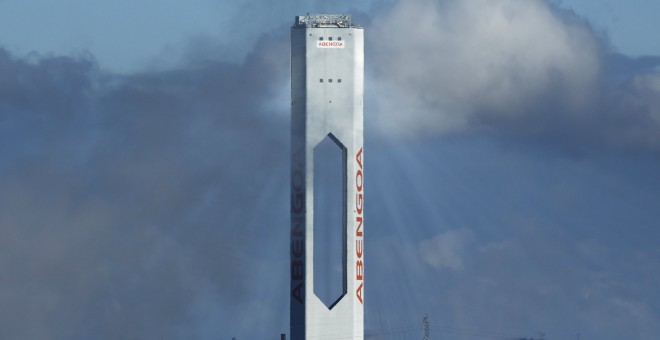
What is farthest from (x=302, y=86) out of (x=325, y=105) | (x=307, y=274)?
(x=307, y=274)

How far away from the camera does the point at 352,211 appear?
185m

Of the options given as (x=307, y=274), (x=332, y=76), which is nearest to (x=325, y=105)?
(x=332, y=76)

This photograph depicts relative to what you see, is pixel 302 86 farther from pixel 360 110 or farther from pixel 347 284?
pixel 347 284

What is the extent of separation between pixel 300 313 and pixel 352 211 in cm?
1058

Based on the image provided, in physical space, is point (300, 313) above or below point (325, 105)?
→ below

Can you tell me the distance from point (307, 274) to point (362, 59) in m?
20.2

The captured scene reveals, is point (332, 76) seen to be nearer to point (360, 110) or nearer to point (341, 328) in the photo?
point (360, 110)

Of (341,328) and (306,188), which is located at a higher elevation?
(306,188)

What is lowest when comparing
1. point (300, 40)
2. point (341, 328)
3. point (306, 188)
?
point (341, 328)

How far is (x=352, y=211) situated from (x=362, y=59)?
13863 millimetres

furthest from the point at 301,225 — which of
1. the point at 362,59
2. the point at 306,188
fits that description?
the point at 362,59

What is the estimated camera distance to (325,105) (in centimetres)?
18312

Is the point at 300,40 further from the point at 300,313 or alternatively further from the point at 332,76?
the point at 300,313

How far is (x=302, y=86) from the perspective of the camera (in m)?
183
